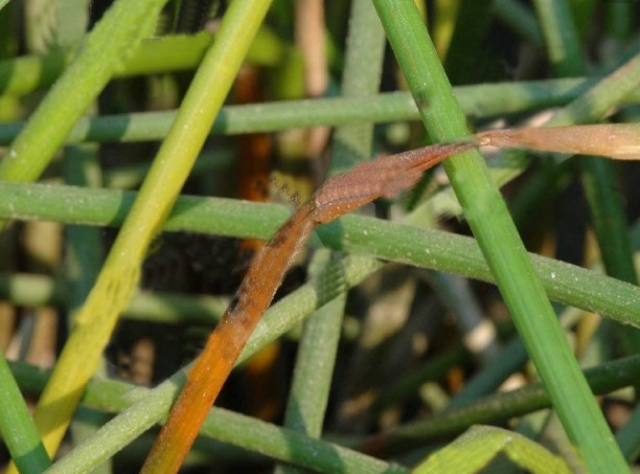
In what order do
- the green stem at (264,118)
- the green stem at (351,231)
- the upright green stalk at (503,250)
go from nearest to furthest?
the upright green stalk at (503,250)
the green stem at (351,231)
the green stem at (264,118)

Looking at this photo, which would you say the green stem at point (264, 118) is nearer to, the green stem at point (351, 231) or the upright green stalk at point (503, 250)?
the green stem at point (351, 231)

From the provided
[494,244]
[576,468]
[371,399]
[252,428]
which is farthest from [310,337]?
[371,399]

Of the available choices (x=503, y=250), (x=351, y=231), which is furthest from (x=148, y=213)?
(x=503, y=250)

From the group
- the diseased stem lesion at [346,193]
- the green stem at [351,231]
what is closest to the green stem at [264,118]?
the green stem at [351,231]

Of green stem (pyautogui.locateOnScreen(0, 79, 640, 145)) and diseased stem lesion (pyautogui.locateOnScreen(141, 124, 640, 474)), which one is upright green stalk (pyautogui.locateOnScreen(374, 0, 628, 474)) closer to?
diseased stem lesion (pyautogui.locateOnScreen(141, 124, 640, 474))

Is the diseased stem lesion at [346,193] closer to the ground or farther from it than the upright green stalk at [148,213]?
closer to the ground

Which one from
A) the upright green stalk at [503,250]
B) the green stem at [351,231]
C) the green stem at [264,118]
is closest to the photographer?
the upright green stalk at [503,250]

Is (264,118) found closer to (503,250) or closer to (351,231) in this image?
(351,231)
